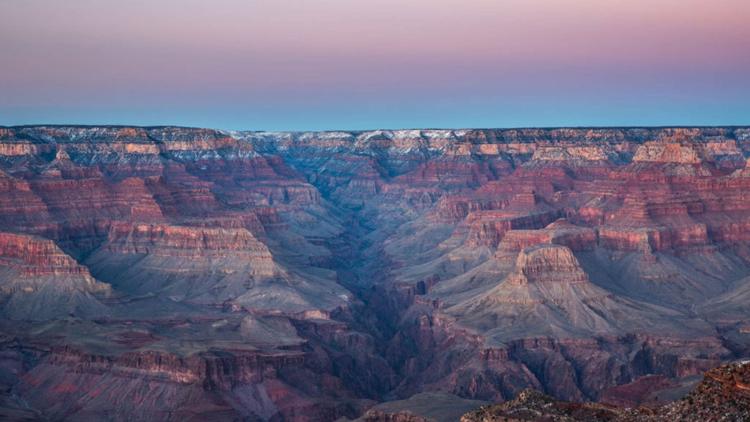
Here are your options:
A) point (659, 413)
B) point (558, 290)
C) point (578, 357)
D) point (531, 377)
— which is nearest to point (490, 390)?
point (531, 377)

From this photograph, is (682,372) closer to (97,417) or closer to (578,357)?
(578,357)

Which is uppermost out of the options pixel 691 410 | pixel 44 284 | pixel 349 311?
pixel 691 410

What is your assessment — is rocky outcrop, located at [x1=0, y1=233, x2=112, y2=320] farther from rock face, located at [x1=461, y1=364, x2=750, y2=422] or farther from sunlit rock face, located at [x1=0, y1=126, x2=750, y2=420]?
rock face, located at [x1=461, y1=364, x2=750, y2=422]

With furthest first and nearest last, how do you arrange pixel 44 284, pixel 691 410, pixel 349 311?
pixel 349 311 → pixel 44 284 → pixel 691 410

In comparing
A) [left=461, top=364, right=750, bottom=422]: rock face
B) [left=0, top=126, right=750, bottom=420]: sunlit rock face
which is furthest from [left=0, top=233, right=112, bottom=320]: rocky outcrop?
[left=461, top=364, right=750, bottom=422]: rock face

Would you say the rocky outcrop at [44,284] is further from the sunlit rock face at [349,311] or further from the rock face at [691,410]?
the rock face at [691,410]

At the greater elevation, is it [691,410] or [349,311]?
[691,410]

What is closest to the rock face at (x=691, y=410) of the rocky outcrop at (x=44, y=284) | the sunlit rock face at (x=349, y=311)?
the sunlit rock face at (x=349, y=311)

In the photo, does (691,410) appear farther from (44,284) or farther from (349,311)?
(44,284)

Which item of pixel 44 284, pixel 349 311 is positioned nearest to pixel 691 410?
pixel 349 311

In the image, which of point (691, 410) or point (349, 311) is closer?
point (691, 410)

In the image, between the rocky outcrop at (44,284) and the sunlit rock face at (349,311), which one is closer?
the sunlit rock face at (349,311)
